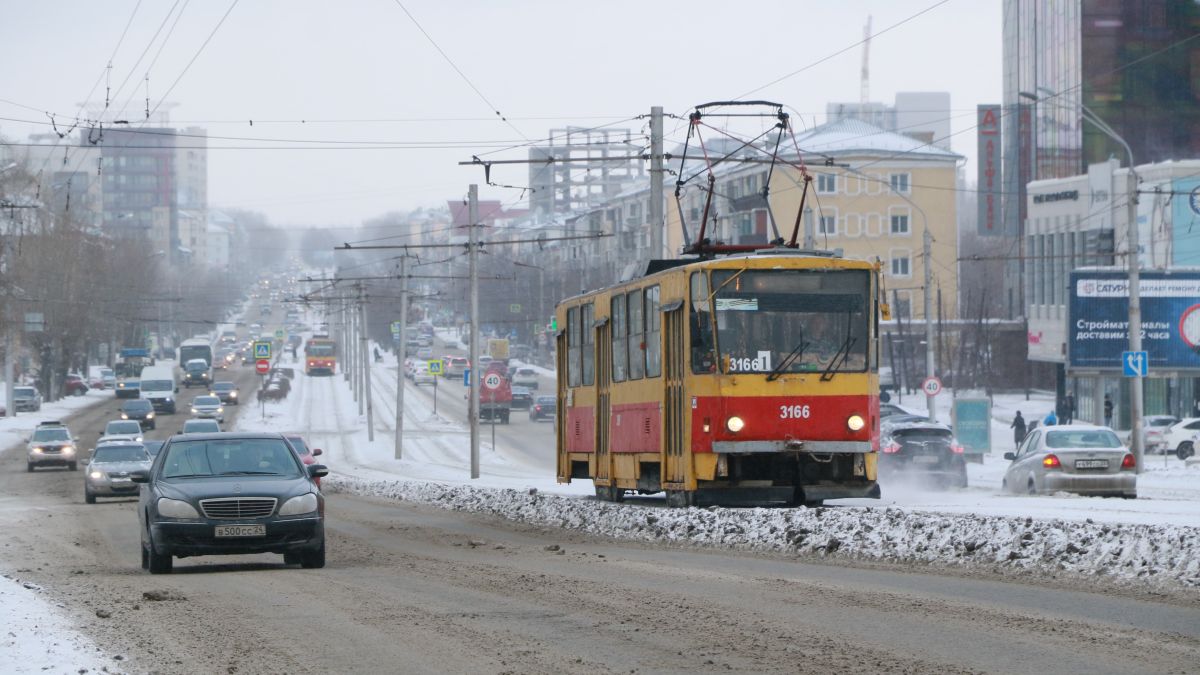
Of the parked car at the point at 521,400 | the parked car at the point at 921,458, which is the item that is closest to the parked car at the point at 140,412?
the parked car at the point at 521,400

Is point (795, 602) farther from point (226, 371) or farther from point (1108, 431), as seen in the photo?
point (226, 371)

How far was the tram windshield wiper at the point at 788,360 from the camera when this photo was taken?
21.2m

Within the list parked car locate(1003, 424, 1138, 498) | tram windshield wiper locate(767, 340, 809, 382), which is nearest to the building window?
parked car locate(1003, 424, 1138, 498)

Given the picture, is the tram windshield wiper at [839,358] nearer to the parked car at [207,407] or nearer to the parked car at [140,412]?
the parked car at [140,412]

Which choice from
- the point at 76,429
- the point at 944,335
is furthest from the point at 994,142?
the point at 76,429

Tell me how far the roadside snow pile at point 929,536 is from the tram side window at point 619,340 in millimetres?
2208

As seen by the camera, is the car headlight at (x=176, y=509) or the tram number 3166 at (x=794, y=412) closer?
the car headlight at (x=176, y=509)

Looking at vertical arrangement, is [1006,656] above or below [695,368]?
below

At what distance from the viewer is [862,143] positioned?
106m

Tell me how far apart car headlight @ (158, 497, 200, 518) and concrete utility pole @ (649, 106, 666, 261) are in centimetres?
1701

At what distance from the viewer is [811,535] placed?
17297mm

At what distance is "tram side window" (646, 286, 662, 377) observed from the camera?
891 inches

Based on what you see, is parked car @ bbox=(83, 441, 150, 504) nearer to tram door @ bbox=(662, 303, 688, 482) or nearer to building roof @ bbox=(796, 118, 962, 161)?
tram door @ bbox=(662, 303, 688, 482)

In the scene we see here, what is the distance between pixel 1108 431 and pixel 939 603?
1860 centimetres
